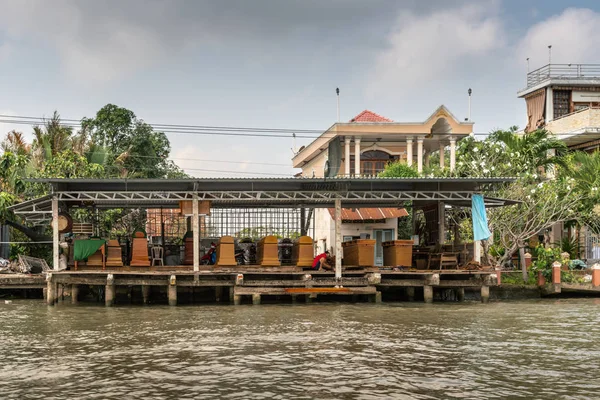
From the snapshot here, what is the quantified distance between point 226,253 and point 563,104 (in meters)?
25.3

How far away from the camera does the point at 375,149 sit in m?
36.8

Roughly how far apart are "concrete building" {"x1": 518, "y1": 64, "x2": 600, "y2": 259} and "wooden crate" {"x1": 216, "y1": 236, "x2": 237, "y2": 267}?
18.6 meters

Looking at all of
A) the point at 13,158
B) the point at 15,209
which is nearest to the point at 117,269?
the point at 15,209

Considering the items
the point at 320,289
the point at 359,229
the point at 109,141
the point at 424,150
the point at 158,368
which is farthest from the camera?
the point at 109,141

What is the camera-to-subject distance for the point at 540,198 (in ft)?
87.3

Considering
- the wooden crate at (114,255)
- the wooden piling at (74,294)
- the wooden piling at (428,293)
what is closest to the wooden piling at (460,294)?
the wooden piling at (428,293)

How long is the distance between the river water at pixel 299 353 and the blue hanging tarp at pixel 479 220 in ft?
9.50

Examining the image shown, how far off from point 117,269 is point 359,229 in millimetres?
13249

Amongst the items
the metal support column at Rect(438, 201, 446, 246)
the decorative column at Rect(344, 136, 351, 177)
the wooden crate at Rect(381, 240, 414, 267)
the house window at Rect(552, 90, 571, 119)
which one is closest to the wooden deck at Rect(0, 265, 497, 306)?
the wooden crate at Rect(381, 240, 414, 267)

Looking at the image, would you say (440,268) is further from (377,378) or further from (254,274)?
(377,378)

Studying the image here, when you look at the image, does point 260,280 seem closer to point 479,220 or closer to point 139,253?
point 139,253

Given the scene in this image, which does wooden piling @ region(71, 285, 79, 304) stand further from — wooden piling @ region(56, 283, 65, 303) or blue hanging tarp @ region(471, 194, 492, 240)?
blue hanging tarp @ region(471, 194, 492, 240)

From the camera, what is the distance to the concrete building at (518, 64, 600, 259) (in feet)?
111

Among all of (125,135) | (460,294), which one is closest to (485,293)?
(460,294)
